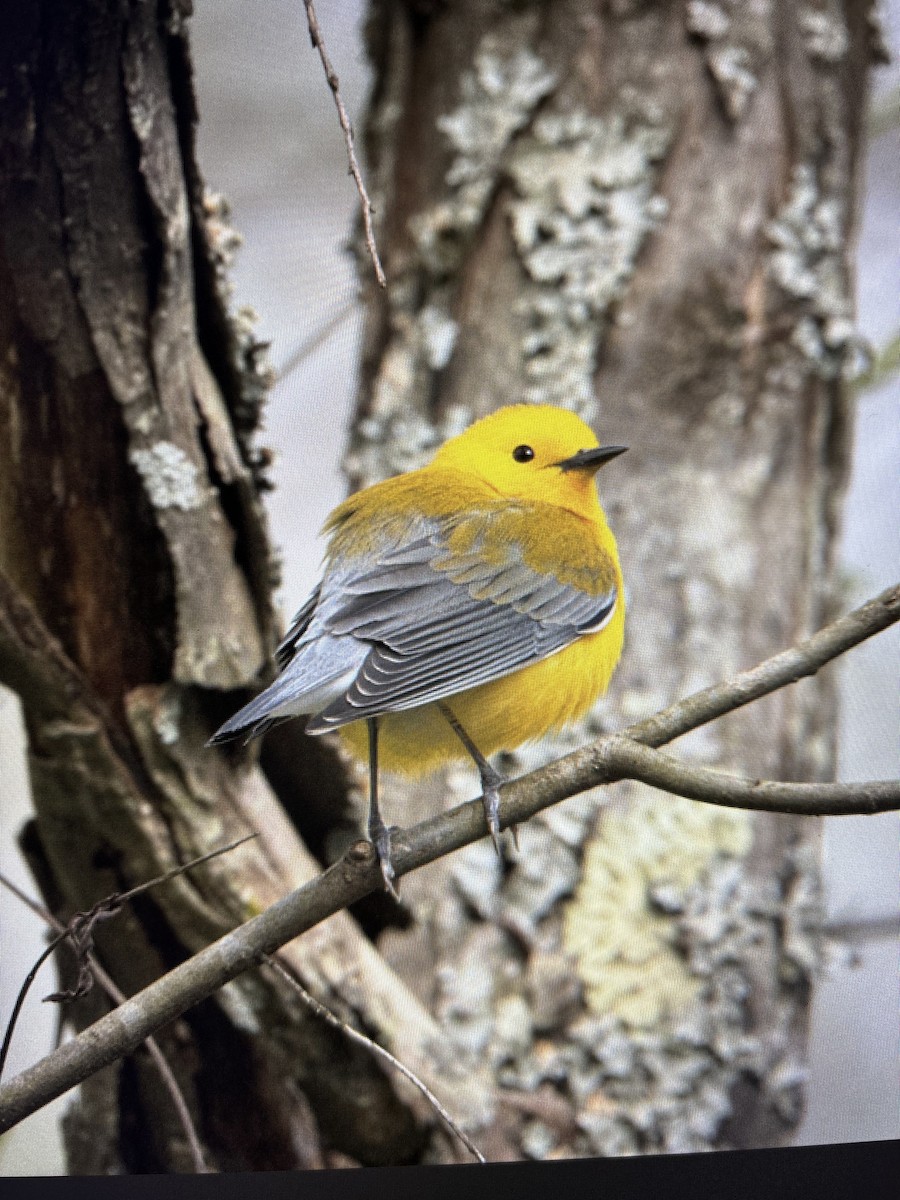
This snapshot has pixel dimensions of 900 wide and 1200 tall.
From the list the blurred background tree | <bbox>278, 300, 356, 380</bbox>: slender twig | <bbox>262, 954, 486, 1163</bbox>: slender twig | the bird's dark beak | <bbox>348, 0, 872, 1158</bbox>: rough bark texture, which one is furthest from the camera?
<bbox>278, 300, 356, 380</bbox>: slender twig

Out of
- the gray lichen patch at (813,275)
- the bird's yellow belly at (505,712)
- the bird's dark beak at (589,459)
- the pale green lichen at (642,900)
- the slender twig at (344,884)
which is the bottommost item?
the pale green lichen at (642,900)

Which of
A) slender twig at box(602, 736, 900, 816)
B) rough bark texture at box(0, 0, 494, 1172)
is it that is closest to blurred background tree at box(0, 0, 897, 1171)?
rough bark texture at box(0, 0, 494, 1172)

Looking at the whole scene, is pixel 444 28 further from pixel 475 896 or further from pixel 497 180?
pixel 475 896

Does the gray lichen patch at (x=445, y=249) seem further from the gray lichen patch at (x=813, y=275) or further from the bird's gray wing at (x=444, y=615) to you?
the bird's gray wing at (x=444, y=615)

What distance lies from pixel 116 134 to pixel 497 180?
123 cm

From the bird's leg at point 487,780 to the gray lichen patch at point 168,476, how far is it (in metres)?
0.52

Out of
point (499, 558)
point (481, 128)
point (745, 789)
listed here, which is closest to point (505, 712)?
point (499, 558)

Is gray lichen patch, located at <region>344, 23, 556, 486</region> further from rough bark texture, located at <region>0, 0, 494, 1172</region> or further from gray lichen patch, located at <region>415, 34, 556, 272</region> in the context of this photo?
rough bark texture, located at <region>0, 0, 494, 1172</region>

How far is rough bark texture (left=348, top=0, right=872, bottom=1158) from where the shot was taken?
95.4 inches

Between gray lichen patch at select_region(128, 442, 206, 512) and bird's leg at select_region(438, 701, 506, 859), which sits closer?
bird's leg at select_region(438, 701, 506, 859)

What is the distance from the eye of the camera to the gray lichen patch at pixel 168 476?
73.3 inches

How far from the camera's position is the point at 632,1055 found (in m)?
2.39

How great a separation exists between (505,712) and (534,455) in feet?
1.65

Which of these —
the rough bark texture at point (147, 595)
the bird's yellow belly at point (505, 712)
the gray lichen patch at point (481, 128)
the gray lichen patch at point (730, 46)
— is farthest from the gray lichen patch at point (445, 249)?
the bird's yellow belly at point (505, 712)
